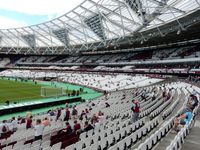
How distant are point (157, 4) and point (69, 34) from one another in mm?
38342

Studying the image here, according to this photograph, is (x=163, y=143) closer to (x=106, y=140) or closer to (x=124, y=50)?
(x=106, y=140)

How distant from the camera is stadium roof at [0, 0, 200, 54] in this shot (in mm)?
39469

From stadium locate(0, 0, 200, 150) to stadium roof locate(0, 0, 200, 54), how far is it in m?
0.17

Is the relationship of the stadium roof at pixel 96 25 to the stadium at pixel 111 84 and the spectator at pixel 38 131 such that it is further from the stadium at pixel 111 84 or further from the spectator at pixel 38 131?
the spectator at pixel 38 131

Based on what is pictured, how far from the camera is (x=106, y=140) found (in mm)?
10000

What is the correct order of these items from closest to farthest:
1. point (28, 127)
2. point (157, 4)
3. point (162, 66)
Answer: point (28, 127), point (157, 4), point (162, 66)

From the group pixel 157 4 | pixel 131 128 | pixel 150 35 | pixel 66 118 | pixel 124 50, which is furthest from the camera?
pixel 124 50

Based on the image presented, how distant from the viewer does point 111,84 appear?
171ft

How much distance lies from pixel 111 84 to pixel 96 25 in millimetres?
14380

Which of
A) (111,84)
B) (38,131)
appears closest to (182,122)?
(38,131)

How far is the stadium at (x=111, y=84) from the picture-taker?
11.5 m

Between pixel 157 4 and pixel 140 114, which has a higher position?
pixel 157 4

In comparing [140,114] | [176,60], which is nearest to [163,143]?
[140,114]

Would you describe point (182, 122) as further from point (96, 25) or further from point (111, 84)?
point (96, 25)
